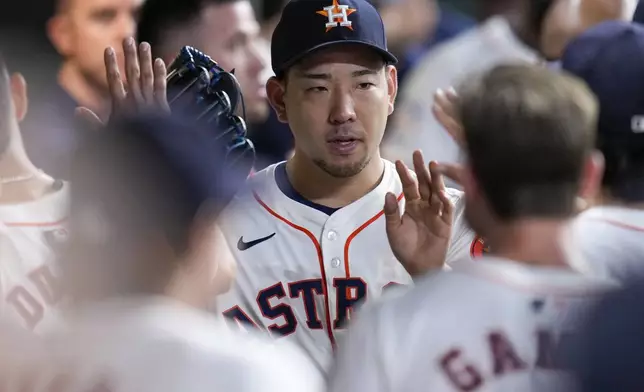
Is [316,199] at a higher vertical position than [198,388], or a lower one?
lower

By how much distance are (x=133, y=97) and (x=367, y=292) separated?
79cm

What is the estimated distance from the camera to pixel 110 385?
1.84 m

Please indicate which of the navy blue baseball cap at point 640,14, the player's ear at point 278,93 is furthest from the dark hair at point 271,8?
the player's ear at point 278,93

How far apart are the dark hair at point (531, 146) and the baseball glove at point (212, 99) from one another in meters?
0.83

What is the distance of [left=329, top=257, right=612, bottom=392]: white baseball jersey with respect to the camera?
191 centimetres

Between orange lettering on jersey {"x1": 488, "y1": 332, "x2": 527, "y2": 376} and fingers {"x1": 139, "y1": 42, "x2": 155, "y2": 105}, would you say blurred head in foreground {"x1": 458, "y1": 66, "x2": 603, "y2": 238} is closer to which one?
orange lettering on jersey {"x1": 488, "y1": 332, "x2": 527, "y2": 376}

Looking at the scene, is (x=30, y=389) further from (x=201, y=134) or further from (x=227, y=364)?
(x=201, y=134)

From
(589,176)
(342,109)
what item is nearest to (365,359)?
(589,176)

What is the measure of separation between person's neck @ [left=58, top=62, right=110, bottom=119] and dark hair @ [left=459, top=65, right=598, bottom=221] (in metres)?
2.89

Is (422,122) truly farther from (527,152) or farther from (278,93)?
(527,152)

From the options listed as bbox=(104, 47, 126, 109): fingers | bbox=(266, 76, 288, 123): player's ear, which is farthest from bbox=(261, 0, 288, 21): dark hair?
bbox=(104, 47, 126, 109): fingers

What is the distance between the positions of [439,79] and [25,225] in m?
2.90

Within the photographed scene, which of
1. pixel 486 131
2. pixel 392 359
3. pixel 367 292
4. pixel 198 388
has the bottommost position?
pixel 367 292

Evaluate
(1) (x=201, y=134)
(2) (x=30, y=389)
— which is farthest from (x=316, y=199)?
(2) (x=30, y=389)
